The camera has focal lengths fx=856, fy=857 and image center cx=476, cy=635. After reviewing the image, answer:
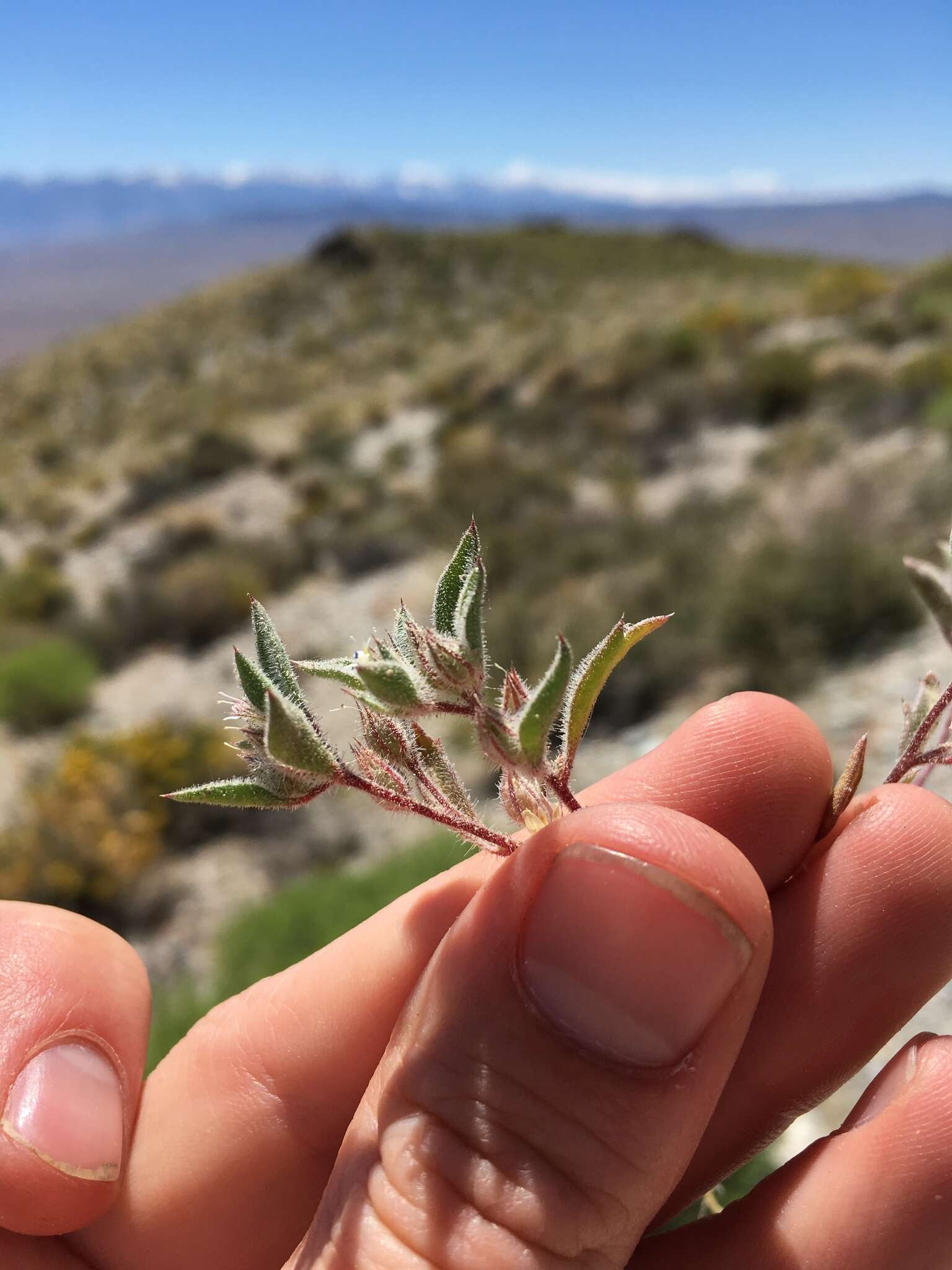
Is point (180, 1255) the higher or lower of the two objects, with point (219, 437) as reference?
lower

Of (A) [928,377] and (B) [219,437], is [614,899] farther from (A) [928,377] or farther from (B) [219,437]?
(B) [219,437]

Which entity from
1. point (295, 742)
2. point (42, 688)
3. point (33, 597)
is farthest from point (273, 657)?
point (33, 597)

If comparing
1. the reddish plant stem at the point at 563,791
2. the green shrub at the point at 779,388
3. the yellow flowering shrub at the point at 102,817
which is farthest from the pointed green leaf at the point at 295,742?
the green shrub at the point at 779,388

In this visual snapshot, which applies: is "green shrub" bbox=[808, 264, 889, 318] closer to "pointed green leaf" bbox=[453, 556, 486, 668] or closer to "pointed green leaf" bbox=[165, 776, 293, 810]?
"pointed green leaf" bbox=[453, 556, 486, 668]

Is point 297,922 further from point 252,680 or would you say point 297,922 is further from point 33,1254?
point 252,680

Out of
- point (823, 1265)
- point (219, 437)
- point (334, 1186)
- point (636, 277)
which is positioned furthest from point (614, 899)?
point (636, 277)

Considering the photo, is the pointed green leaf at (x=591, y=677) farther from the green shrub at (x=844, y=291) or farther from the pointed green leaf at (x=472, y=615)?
the green shrub at (x=844, y=291)
